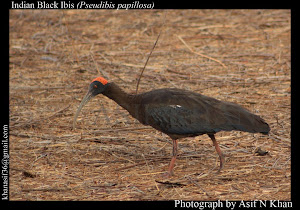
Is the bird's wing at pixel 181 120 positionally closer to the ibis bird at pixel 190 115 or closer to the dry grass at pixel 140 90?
the ibis bird at pixel 190 115

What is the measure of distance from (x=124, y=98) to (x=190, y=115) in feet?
3.26

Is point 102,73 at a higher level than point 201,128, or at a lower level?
higher

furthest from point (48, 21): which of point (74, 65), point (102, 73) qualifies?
point (102, 73)

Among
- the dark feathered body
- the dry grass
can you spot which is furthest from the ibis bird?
the dry grass

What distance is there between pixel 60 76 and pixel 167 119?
451cm

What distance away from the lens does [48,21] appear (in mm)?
13633

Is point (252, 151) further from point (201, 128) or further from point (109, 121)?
point (109, 121)

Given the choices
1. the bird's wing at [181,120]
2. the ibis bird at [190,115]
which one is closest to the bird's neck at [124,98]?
the ibis bird at [190,115]

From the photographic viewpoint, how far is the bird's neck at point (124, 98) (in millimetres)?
6965

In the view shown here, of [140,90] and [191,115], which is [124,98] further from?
[140,90]

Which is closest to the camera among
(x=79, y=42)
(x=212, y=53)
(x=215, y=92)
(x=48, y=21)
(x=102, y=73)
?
(x=215, y=92)

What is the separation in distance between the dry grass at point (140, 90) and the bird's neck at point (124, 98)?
726 millimetres

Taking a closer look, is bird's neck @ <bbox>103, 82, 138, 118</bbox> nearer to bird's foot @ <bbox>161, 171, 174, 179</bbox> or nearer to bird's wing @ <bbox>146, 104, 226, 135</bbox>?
bird's wing @ <bbox>146, 104, 226, 135</bbox>

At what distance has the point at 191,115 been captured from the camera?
21.6ft
